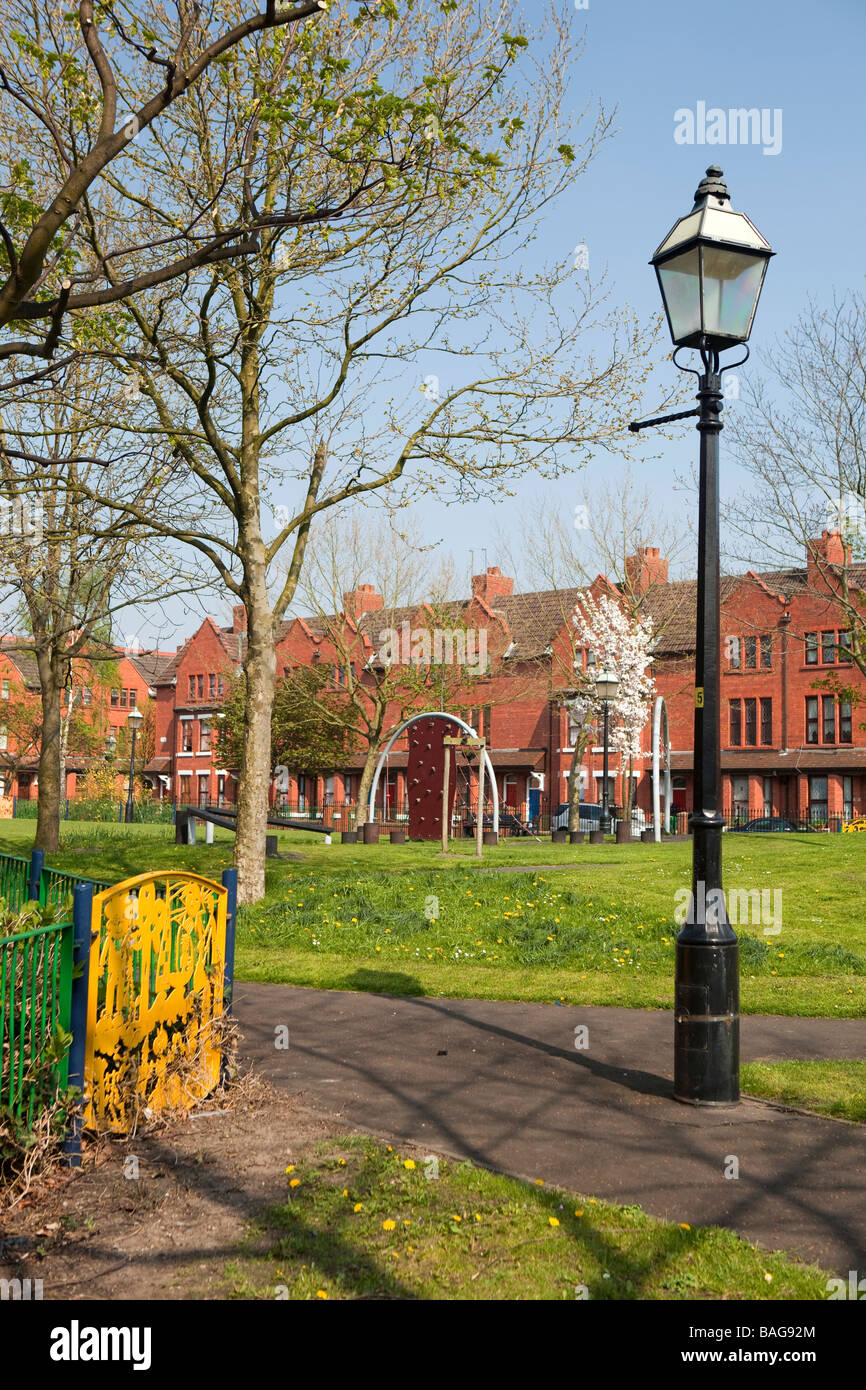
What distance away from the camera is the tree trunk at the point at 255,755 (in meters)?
16.0

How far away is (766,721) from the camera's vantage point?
51844 mm

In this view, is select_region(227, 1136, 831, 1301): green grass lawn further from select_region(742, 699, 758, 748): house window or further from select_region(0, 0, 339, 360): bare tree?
select_region(742, 699, 758, 748): house window

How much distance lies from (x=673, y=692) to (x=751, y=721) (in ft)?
13.1

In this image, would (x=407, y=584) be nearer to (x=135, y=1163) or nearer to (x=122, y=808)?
(x=122, y=808)

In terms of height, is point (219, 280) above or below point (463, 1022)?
above

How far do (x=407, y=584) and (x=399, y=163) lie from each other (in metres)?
37.5

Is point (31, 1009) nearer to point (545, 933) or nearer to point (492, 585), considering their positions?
point (545, 933)

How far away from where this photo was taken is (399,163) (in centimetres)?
954

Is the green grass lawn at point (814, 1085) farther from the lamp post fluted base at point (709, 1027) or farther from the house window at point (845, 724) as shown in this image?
the house window at point (845, 724)

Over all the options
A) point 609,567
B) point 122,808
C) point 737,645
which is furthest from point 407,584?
point 122,808

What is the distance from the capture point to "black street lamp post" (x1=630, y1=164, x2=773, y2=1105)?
698 centimetres

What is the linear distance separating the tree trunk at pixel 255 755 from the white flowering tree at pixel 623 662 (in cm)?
3357

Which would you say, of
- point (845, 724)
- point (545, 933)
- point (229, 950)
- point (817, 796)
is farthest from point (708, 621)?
point (845, 724)

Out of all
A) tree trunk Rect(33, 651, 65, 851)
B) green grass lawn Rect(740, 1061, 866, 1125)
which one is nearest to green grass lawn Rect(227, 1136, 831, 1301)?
A: green grass lawn Rect(740, 1061, 866, 1125)
